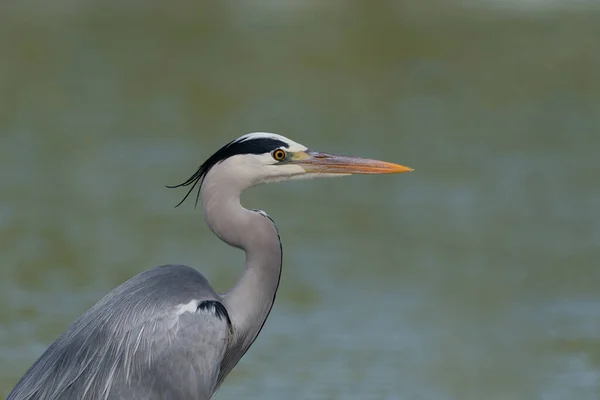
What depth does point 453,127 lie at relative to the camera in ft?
40.6

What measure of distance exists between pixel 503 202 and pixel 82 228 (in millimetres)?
3411

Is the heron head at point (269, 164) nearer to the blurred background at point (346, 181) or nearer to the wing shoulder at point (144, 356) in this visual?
the wing shoulder at point (144, 356)

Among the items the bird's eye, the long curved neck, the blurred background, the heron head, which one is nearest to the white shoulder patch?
the long curved neck

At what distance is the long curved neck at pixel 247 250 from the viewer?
219 inches

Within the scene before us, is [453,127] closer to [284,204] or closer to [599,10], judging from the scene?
[284,204]

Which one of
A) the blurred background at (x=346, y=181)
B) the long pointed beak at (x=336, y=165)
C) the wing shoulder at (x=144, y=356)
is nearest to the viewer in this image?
the wing shoulder at (x=144, y=356)

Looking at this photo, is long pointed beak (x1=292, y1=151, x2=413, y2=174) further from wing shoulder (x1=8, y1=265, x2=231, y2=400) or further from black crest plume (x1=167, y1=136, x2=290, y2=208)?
wing shoulder (x1=8, y1=265, x2=231, y2=400)

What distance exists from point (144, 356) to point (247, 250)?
0.73m

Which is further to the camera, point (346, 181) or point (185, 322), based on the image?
point (346, 181)

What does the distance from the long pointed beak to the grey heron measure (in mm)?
27

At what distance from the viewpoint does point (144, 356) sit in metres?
5.21

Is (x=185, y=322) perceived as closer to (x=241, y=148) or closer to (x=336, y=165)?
(x=241, y=148)

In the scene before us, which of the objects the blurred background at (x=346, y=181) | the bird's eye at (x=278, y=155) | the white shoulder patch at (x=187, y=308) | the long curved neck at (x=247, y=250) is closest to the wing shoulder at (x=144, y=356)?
the white shoulder patch at (x=187, y=308)

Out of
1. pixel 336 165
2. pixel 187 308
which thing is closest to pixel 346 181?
pixel 336 165
